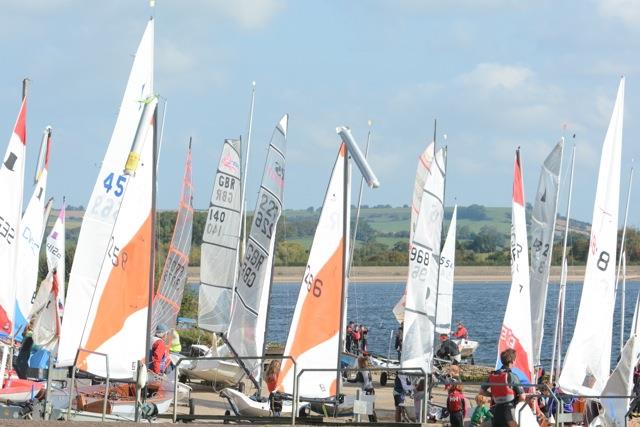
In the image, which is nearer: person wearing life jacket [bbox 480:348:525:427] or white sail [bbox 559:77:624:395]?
person wearing life jacket [bbox 480:348:525:427]

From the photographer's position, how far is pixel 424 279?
26.2 m

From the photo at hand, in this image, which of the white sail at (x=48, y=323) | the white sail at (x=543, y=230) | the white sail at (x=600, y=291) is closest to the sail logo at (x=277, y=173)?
the white sail at (x=48, y=323)

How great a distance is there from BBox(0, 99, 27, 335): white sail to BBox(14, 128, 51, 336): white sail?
9.18ft

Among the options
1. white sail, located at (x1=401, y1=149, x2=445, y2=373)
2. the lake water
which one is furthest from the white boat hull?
white sail, located at (x1=401, y1=149, x2=445, y2=373)

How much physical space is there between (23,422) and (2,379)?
4.84m

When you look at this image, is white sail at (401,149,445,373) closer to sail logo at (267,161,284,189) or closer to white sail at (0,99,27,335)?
sail logo at (267,161,284,189)

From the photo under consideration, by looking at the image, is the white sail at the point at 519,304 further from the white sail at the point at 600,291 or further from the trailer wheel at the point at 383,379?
the trailer wheel at the point at 383,379

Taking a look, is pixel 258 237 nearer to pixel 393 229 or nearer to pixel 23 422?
pixel 23 422

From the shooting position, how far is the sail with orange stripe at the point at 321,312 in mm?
17953

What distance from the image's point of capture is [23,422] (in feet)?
43.0

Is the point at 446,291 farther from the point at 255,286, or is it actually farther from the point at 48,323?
the point at 48,323

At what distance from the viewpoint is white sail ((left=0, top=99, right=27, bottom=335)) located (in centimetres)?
1884

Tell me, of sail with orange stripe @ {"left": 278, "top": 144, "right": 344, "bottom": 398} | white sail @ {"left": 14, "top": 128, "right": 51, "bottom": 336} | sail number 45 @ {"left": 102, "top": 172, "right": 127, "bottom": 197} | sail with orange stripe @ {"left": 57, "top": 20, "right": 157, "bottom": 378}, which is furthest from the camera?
white sail @ {"left": 14, "top": 128, "right": 51, "bottom": 336}

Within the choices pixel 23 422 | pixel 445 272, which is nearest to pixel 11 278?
pixel 23 422
